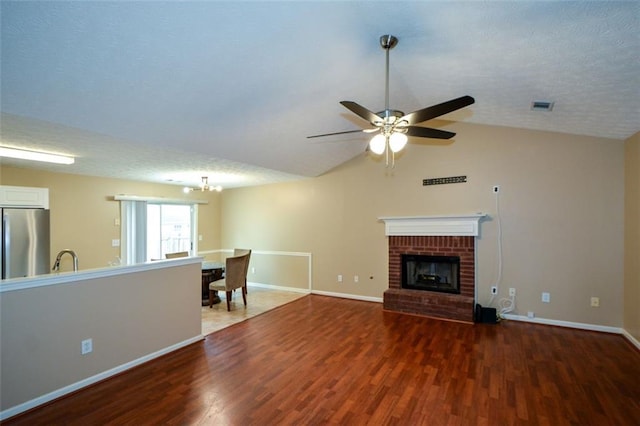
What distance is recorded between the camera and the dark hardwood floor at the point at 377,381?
2.28 m

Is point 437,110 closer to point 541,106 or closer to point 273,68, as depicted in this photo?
point 273,68

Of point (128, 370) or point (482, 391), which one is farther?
point (128, 370)

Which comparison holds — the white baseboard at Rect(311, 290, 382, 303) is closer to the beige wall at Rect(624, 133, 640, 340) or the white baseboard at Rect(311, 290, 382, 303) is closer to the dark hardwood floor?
the dark hardwood floor

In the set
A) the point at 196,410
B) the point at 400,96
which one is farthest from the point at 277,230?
the point at 196,410

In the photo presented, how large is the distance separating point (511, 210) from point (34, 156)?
6.43 m

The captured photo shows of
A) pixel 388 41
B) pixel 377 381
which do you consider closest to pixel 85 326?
pixel 377 381

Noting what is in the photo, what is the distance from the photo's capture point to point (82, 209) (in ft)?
16.4

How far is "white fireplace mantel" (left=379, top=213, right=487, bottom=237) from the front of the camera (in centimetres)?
461

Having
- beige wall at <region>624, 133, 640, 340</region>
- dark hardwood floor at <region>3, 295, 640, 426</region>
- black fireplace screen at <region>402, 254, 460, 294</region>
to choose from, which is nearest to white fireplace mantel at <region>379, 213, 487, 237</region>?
black fireplace screen at <region>402, 254, 460, 294</region>

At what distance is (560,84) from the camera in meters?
2.72

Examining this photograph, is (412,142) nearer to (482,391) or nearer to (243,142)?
(243,142)

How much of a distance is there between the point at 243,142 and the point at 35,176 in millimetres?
3313

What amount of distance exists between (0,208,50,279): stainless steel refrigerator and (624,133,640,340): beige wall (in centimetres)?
720

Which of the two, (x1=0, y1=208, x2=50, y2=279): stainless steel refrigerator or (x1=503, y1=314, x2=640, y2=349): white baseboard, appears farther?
(x1=503, y1=314, x2=640, y2=349): white baseboard
